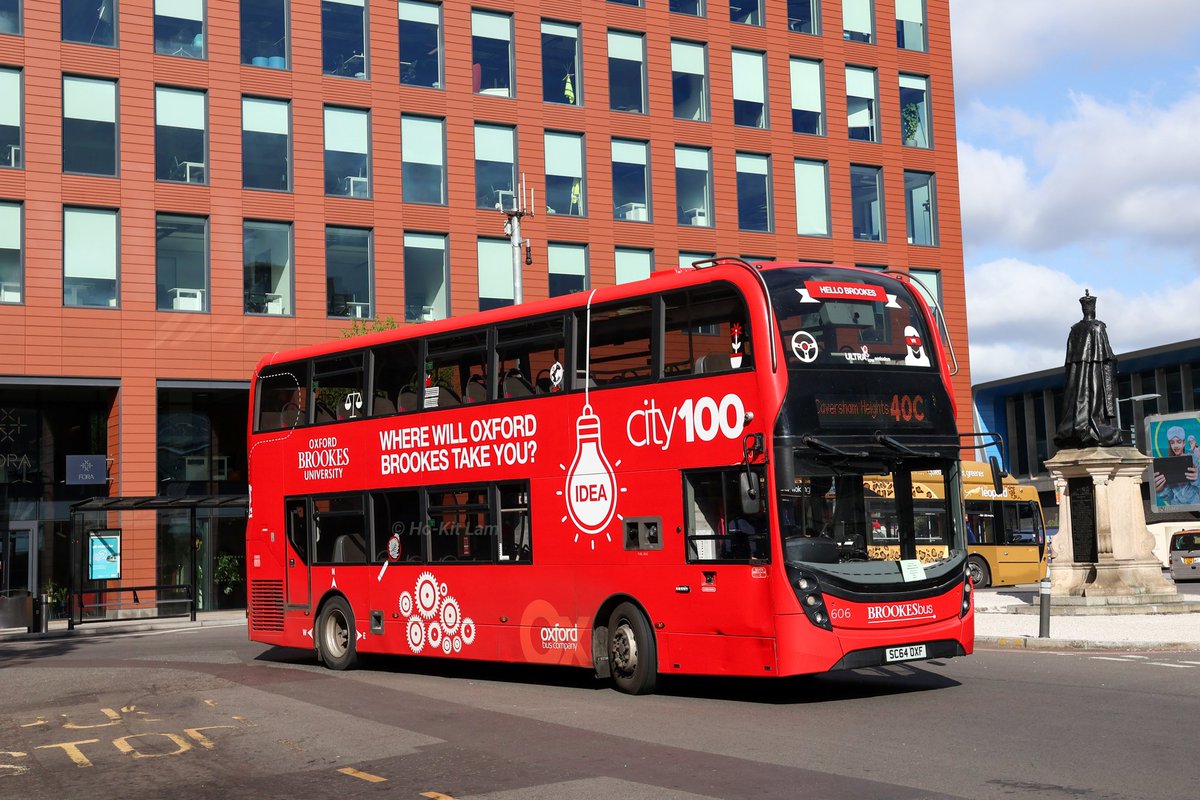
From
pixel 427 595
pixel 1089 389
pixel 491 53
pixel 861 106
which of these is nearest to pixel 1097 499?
pixel 1089 389

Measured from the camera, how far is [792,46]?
4831 cm

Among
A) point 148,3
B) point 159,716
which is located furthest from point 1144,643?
point 148,3

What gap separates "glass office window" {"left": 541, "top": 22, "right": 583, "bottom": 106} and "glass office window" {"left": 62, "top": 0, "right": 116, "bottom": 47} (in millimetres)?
12790

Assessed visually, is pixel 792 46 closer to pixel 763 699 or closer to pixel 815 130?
pixel 815 130

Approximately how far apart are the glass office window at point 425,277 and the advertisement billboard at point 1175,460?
162 feet

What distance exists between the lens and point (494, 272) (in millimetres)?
43188

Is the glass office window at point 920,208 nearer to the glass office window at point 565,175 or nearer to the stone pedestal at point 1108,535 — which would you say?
the glass office window at point 565,175

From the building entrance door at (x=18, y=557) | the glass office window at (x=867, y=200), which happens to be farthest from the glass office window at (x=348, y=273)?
the glass office window at (x=867, y=200)

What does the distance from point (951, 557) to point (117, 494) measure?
95.8 ft

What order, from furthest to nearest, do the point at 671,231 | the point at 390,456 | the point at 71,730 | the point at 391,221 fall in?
1. the point at 671,231
2. the point at 391,221
3. the point at 390,456
4. the point at 71,730

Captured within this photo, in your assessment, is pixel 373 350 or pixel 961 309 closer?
pixel 373 350

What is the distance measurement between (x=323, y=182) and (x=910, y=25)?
22.5m

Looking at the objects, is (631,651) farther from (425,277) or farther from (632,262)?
(632,262)

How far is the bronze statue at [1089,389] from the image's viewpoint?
2677cm
